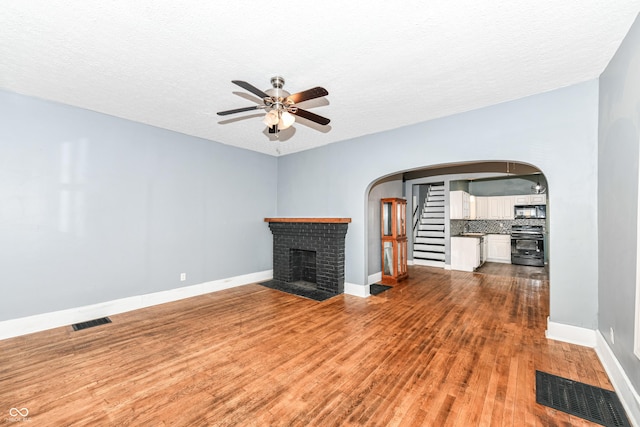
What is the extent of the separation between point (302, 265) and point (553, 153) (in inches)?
177

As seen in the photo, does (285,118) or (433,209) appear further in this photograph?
(433,209)

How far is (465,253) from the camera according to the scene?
7.11m

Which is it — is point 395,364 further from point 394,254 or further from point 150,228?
point 150,228

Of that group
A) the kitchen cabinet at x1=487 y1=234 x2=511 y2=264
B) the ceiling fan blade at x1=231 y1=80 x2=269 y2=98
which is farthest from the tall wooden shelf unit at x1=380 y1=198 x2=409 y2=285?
the kitchen cabinet at x1=487 y1=234 x2=511 y2=264

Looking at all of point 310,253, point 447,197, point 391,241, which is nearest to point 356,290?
point 310,253

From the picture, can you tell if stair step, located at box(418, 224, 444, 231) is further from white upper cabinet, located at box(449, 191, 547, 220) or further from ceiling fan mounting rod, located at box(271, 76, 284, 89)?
ceiling fan mounting rod, located at box(271, 76, 284, 89)

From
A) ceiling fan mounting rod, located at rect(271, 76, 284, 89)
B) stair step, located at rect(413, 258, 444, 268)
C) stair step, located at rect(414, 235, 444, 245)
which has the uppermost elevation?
ceiling fan mounting rod, located at rect(271, 76, 284, 89)

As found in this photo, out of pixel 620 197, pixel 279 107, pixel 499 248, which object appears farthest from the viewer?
pixel 499 248

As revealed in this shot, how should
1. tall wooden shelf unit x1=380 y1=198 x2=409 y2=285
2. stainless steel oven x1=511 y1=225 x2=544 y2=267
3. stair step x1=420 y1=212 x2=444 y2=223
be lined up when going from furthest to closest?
1. stair step x1=420 y1=212 x2=444 y2=223
2. stainless steel oven x1=511 y1=225 x2=544 y2=267
3. tall wooden shelf unit x1=380 y1=198 x2=409 y2=285

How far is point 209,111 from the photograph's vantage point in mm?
3805

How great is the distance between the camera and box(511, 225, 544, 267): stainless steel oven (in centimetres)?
762

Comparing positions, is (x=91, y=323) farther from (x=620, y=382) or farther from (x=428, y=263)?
(x=428, y=263)

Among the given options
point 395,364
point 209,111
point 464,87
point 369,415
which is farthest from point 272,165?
point 369,415

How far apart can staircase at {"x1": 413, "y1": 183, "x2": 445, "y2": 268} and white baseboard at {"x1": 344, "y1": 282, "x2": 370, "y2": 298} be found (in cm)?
370
